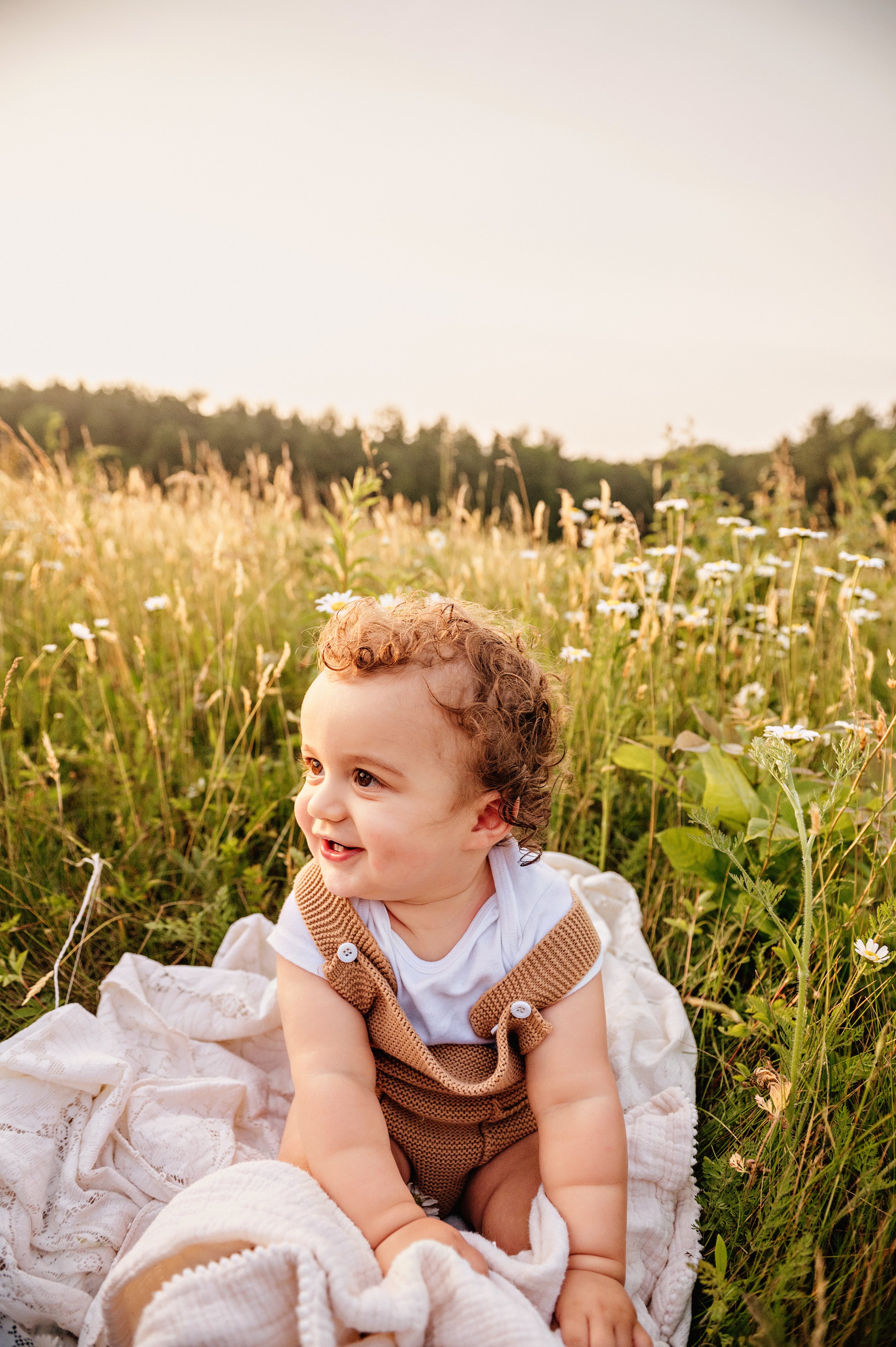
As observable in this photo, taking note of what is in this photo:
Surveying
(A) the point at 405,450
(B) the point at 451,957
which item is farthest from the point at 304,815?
(A) the point at 405,450

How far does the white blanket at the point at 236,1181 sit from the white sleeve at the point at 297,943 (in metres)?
0.30

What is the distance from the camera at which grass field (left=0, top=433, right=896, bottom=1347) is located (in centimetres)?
125

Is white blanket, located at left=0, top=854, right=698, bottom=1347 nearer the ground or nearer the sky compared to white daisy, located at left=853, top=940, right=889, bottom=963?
nearer the ground

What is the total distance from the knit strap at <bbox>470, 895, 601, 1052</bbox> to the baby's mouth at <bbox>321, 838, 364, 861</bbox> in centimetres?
35

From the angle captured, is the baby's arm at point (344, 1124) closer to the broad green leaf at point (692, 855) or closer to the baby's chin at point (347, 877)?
the baby's chin at point (347, 877)

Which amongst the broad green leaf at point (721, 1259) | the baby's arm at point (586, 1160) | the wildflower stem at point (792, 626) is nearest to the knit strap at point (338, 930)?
the baby's arm at point (586, 1160)

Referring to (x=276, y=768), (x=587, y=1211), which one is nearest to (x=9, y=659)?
(x=276, y=768)

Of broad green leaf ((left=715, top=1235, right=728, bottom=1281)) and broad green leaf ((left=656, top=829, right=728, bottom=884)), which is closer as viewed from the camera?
broad green leaf ((left=715, top=1235, right=728, bottom=1281))

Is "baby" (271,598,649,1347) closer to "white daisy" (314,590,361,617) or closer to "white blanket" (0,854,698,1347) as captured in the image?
"white blanket" (0,854,698,1347)

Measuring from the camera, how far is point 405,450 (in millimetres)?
11508

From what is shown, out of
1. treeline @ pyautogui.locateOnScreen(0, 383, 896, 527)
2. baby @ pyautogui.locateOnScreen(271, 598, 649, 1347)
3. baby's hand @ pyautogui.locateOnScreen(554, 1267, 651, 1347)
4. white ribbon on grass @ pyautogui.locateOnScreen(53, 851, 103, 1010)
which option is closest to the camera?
baby's hand @ pyautogui.locateOnScreen(554, 1267, 651, 1347)

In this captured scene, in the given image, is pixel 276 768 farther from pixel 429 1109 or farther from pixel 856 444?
pixel 856 444

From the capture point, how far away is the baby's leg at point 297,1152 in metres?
1.34

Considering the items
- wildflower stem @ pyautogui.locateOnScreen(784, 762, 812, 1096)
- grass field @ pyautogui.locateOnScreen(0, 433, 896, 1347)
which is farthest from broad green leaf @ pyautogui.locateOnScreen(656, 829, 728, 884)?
wildflower stem @ pyautogui.locateOnScreen(784, 762, 812, 1096)
